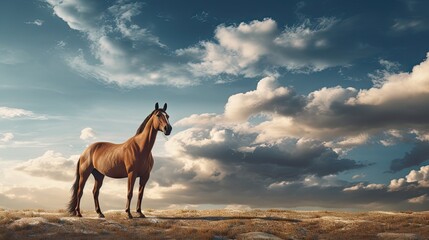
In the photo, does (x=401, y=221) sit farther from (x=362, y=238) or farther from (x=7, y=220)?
(x=7, y=220)

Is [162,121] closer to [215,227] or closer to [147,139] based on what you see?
[147,139]

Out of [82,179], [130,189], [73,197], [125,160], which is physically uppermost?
[125,160]

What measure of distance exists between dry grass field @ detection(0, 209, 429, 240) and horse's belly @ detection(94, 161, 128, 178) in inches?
94.5

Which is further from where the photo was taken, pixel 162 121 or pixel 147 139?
pixel 147 139

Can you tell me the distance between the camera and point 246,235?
72.9 feet

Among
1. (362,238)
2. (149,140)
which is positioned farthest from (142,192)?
(362,238)

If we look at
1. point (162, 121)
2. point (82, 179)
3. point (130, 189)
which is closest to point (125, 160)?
point (130, 189)

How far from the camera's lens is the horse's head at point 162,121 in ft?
84.7

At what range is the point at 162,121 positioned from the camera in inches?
1022

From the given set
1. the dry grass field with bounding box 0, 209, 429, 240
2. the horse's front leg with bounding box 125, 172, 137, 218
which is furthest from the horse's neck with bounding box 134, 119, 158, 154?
the dry grass field with bounding box 0, 209, 429, 240

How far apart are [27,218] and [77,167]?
531 centimetres

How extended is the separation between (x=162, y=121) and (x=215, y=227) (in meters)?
6.60

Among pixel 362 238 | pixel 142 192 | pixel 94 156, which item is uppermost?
pixel 94 156

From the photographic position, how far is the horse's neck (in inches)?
1038
